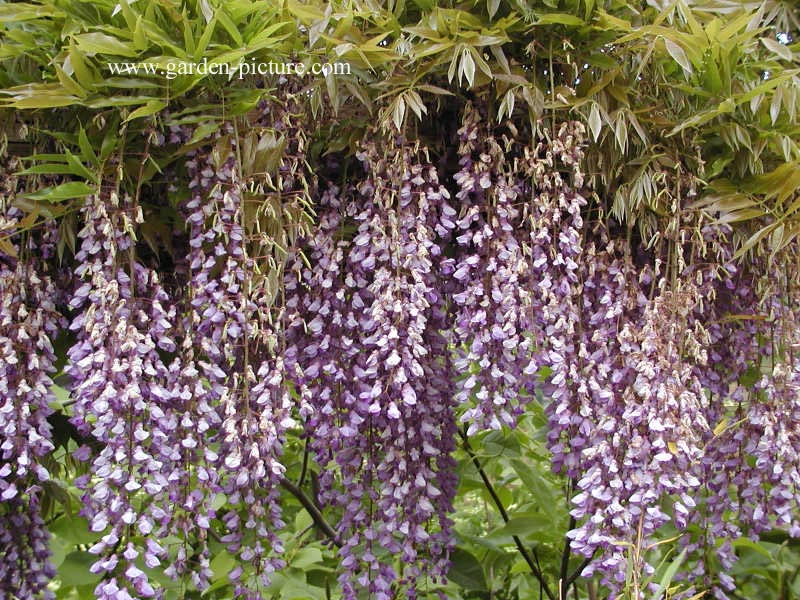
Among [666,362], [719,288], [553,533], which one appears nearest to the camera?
[666,362]

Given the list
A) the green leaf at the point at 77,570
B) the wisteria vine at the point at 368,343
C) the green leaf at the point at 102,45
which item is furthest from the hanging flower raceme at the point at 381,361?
the green leaf at the point at 77,570

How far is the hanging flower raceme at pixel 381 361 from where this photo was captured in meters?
1.26

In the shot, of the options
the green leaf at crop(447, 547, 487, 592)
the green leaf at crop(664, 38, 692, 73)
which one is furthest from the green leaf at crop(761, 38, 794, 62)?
the green leaf at crop(447, 547, 487, 592)

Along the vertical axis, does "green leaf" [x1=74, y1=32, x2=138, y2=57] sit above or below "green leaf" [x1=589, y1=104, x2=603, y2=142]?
above

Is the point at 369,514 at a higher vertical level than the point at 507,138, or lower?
lower

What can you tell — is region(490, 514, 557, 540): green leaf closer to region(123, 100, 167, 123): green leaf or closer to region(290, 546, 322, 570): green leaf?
region(290, 546, 322, 570): green leaf

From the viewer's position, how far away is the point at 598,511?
1258 mm

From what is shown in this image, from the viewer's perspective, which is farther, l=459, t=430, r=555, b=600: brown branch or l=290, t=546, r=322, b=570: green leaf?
l=459, t=430, r=555, b=600: brown branch

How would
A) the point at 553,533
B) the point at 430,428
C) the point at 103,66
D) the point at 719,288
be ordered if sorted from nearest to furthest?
the point at 103,66
the point at 430,428
the point at 719,288
the point at 553,533

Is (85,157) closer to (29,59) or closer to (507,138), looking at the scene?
(29,59)

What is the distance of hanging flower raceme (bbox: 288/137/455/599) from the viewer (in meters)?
1.26

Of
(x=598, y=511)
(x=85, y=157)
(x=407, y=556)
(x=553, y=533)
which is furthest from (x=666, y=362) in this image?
(x=85, y=157)

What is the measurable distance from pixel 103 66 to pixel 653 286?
923 millimetres

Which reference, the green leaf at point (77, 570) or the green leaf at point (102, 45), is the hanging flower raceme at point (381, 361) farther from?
the green leaf at point (77, 570)
